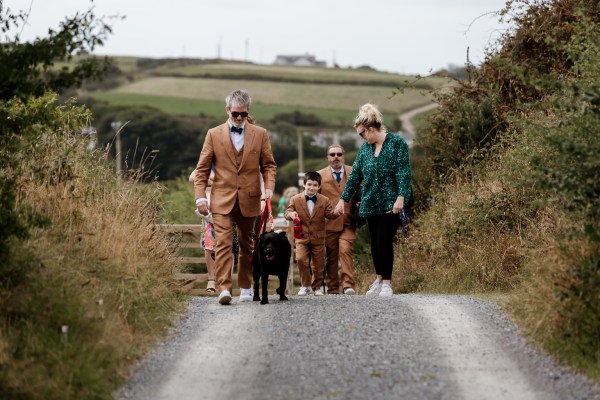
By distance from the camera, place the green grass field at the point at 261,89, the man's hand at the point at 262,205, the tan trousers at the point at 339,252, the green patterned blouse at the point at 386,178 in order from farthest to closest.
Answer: the green grass field at the point at 261,89 → the tan trousers at the point at 339,252 → the green patterned blouse at the point at 386,178 → the man's hand at the point at 262,205

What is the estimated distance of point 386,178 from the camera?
14.0 metres

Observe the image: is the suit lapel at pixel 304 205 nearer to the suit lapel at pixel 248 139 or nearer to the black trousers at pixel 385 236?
the black trousers at pixel 385 236

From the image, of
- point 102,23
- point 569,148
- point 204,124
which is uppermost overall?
point 102,23

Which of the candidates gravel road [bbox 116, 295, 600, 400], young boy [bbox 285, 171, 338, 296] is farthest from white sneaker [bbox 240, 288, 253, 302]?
young boy [bbox 285, 171, 338, 296]

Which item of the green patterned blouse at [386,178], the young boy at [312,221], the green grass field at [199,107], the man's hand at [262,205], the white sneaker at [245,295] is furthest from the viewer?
the green grass field at [199,107]

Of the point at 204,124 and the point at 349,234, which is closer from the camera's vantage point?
the point at 349,234

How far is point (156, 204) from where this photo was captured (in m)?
14.3

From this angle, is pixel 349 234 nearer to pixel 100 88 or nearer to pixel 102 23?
pixel 102 23

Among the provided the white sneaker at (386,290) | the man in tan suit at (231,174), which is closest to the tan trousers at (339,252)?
the white sneaker at (386,290)

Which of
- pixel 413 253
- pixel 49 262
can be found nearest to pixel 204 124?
pixel 413 253

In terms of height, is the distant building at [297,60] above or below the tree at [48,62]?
below

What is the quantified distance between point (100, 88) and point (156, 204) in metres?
105

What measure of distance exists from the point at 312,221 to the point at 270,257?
3213 millimetres

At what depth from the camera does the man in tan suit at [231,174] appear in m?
12.9
